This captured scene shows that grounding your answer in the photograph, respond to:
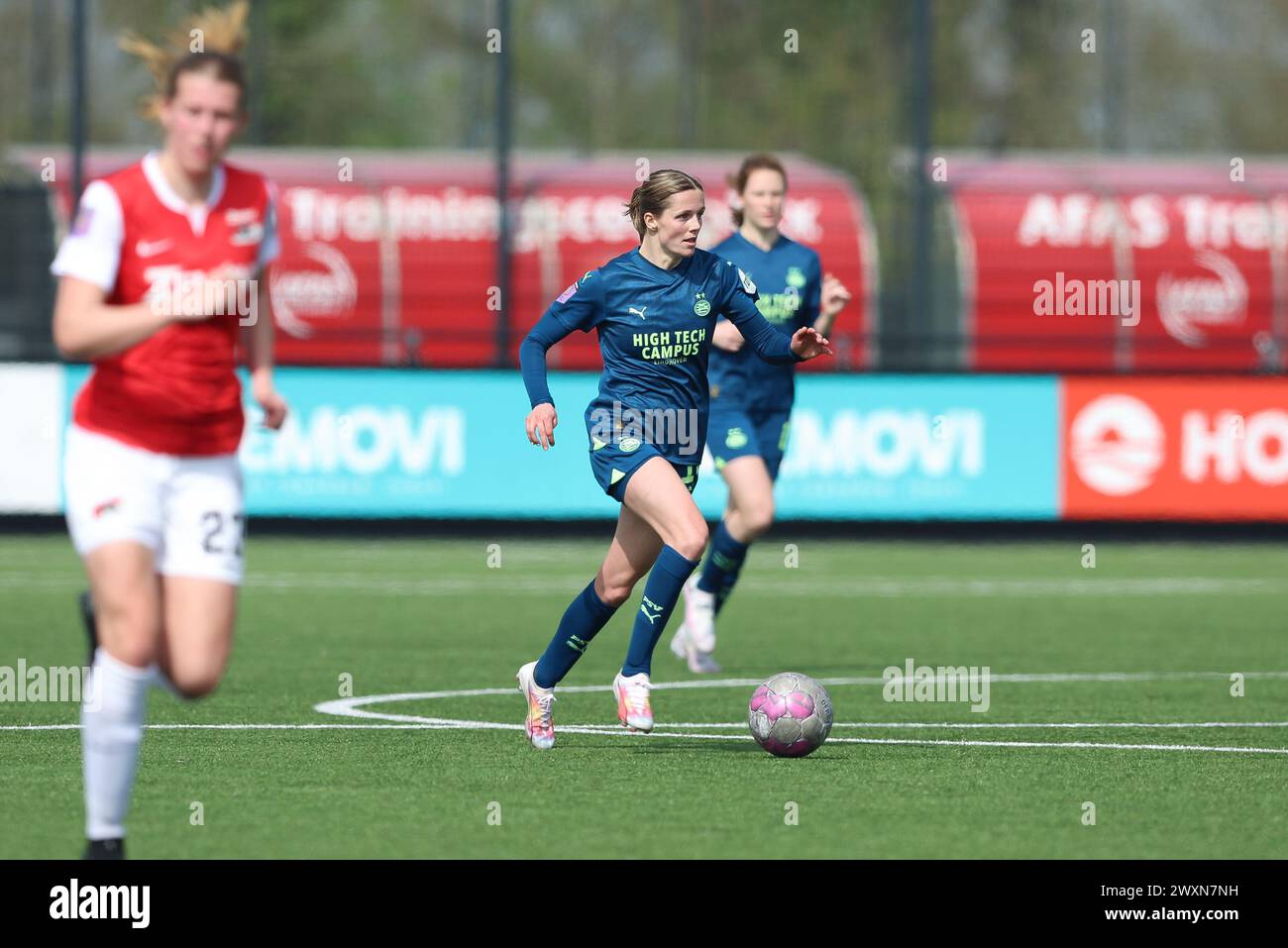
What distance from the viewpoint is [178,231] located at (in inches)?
254

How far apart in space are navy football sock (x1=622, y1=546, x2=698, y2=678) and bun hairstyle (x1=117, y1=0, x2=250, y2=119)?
133 inches

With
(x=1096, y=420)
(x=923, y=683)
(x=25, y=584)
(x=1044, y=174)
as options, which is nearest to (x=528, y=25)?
(x=1044, y=174)

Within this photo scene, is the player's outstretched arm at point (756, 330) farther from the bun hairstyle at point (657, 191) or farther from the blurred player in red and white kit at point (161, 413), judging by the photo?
the blurred player in red and white kit at point (161, 413)

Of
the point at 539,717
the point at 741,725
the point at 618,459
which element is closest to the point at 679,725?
the point at 741,725

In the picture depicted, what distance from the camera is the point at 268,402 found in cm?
660

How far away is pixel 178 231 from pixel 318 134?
33985 millimetres

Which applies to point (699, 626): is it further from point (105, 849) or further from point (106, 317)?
point (106, 317)

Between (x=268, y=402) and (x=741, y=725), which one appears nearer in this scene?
(x=268, y=402)

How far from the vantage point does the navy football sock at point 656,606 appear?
952cm

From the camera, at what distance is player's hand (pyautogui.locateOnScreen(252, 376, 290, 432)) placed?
21.6ft

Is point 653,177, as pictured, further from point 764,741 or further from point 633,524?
point 764,741

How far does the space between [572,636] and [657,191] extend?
69.4 inches

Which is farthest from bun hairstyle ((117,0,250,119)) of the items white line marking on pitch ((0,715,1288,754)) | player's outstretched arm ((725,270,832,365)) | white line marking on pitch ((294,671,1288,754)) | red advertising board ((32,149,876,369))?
red advertising board ((32,149,876,369))

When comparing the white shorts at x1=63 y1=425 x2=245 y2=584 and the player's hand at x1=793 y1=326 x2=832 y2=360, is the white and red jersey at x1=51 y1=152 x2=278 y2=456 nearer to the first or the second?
the white shorts at x1=63 y1=425 x2=245 y2=584
